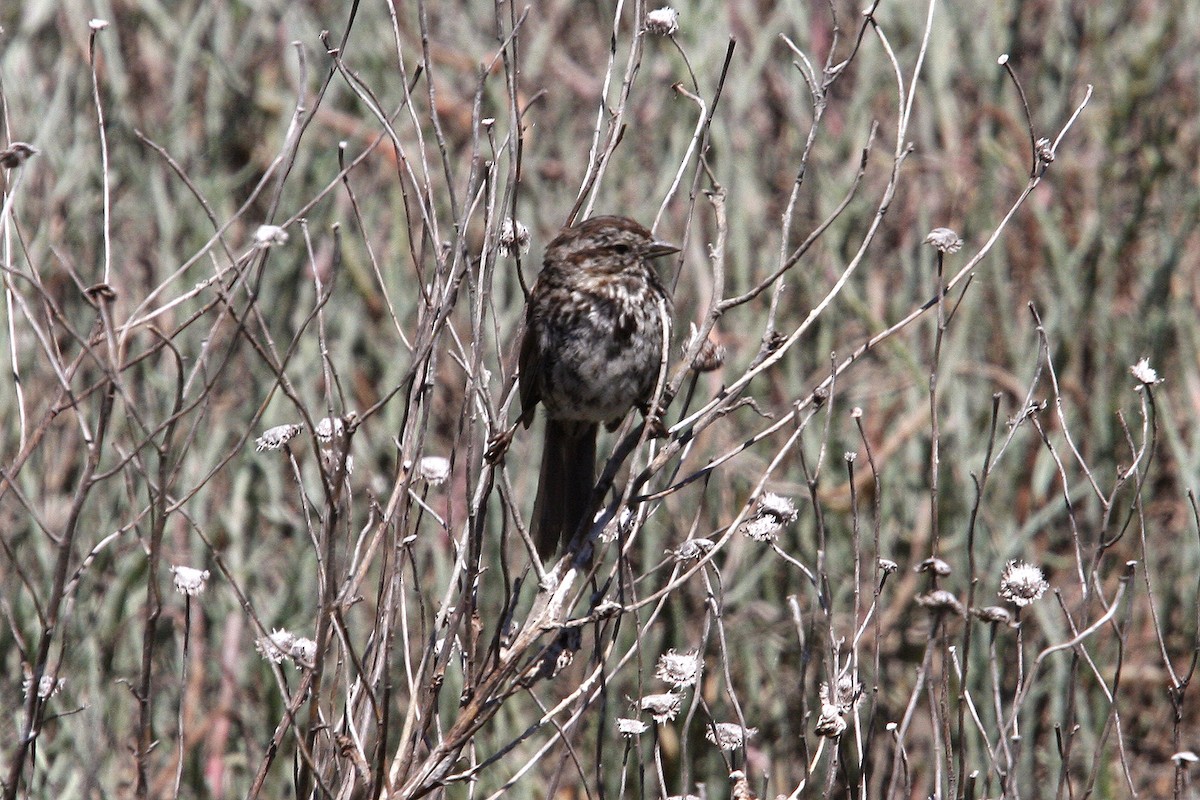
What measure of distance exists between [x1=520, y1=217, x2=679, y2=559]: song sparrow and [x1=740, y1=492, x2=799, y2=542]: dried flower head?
1.06 metres

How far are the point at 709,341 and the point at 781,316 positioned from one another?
2898mm

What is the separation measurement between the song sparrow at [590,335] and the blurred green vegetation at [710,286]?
→ 3.65 ft

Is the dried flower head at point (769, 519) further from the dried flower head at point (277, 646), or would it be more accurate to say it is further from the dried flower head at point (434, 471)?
the dried flower head at point (277, 646)

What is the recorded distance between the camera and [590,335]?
11.8ft

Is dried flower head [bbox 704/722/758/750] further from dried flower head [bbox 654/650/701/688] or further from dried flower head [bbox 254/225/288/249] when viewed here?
dried flower head [bbox 254/225/288/249]

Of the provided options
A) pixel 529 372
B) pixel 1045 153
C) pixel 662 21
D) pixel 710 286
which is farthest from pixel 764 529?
pixel 710 286

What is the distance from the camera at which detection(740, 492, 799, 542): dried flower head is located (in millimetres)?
2398

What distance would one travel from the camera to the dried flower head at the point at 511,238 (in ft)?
7.88

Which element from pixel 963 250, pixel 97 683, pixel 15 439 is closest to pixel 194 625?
pixel 97 683

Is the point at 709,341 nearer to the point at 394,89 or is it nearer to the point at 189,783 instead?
the point at 189,783

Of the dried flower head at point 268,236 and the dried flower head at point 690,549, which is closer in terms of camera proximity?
the dried flower head at point 268,236

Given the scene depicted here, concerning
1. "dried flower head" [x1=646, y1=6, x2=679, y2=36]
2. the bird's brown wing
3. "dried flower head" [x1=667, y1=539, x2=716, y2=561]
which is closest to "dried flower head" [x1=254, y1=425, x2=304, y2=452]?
"dried flower head" [x1=667, y1=539, x2=716, y2=561]

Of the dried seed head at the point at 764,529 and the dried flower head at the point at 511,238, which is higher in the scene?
the dried flower head at the point at 511,238

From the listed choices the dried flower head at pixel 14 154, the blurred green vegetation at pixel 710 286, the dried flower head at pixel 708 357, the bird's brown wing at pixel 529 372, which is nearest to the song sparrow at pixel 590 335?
the bird's brown wing at pixel 529 372
